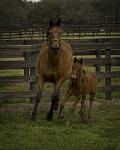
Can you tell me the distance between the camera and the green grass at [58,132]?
22.5ft

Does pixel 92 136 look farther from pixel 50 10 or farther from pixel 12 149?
pixel 50 10

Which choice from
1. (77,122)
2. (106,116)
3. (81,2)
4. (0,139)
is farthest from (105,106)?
(81,2)

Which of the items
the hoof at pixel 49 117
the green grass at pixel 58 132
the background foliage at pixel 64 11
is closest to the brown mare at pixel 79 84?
the hoof at pixel 49 117

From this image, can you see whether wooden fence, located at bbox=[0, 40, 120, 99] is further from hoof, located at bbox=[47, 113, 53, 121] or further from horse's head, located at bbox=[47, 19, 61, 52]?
horse's head, located at bbox=[47, 19, 61, 52]

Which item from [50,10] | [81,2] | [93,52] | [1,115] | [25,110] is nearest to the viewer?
[1,115]

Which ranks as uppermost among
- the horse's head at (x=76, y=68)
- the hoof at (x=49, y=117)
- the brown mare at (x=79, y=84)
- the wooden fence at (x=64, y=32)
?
the horse's head at (x=76, y=68)

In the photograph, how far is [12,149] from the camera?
21.5 ft

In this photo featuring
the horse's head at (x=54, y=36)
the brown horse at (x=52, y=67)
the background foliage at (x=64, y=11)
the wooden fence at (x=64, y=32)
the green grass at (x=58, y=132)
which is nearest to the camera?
the green grass at (x=58, y=132)

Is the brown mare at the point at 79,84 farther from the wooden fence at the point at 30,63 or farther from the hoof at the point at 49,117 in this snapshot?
the wooden fence at the point at 30,63

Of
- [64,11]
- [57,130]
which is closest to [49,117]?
[57,130]

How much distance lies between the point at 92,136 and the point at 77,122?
123 cm

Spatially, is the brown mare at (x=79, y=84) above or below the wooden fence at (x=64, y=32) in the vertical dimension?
above

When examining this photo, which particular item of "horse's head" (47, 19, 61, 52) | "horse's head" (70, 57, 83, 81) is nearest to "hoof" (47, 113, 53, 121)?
"horse's head" (70, 57, 83, 81)

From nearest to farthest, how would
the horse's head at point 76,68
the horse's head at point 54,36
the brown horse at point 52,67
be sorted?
the horse's head at point 54,36
the horse's head at point 76,68
the brown horse at point 52,67
